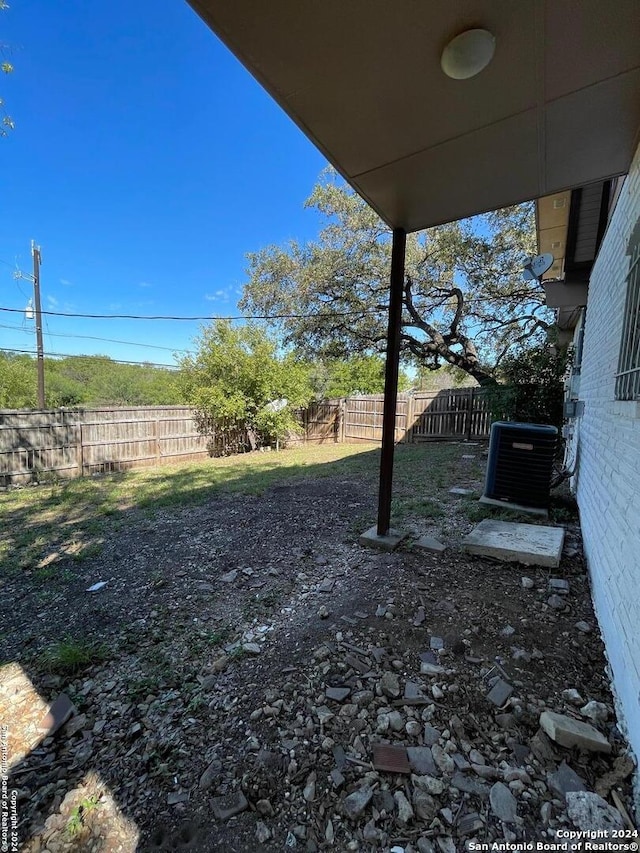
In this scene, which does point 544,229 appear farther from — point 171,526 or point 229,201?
point 229,201

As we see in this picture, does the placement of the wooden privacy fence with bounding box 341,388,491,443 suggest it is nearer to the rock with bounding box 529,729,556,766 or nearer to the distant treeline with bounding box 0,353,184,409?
the rock with bounding box 529,729,556,766

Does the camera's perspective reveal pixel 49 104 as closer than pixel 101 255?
Yes

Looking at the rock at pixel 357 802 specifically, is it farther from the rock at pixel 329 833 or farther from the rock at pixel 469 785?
the rock at pixel 469 785

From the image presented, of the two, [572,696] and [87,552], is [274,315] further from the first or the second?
[572,696]

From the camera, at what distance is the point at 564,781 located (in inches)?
43.1

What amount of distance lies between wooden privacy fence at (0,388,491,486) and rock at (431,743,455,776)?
8.43 m

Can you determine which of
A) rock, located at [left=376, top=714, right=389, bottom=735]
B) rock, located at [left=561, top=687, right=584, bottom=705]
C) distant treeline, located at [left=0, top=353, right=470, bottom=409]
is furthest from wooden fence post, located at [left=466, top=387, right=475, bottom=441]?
rock, located at [left=376, top=714, right=389, bottom=735]

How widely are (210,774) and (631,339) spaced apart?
8.75 ft

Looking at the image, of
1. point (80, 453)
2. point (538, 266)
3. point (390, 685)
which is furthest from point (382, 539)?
point (80, 453)

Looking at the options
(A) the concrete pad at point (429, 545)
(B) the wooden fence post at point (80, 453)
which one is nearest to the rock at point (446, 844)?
(A) the concrete pad at point (429, 545)

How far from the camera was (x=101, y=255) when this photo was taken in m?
18.8

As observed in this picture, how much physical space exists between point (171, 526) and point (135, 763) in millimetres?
2806

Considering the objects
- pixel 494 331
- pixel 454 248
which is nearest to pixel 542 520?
pixel 454 248

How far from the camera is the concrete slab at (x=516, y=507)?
346 centimetres
